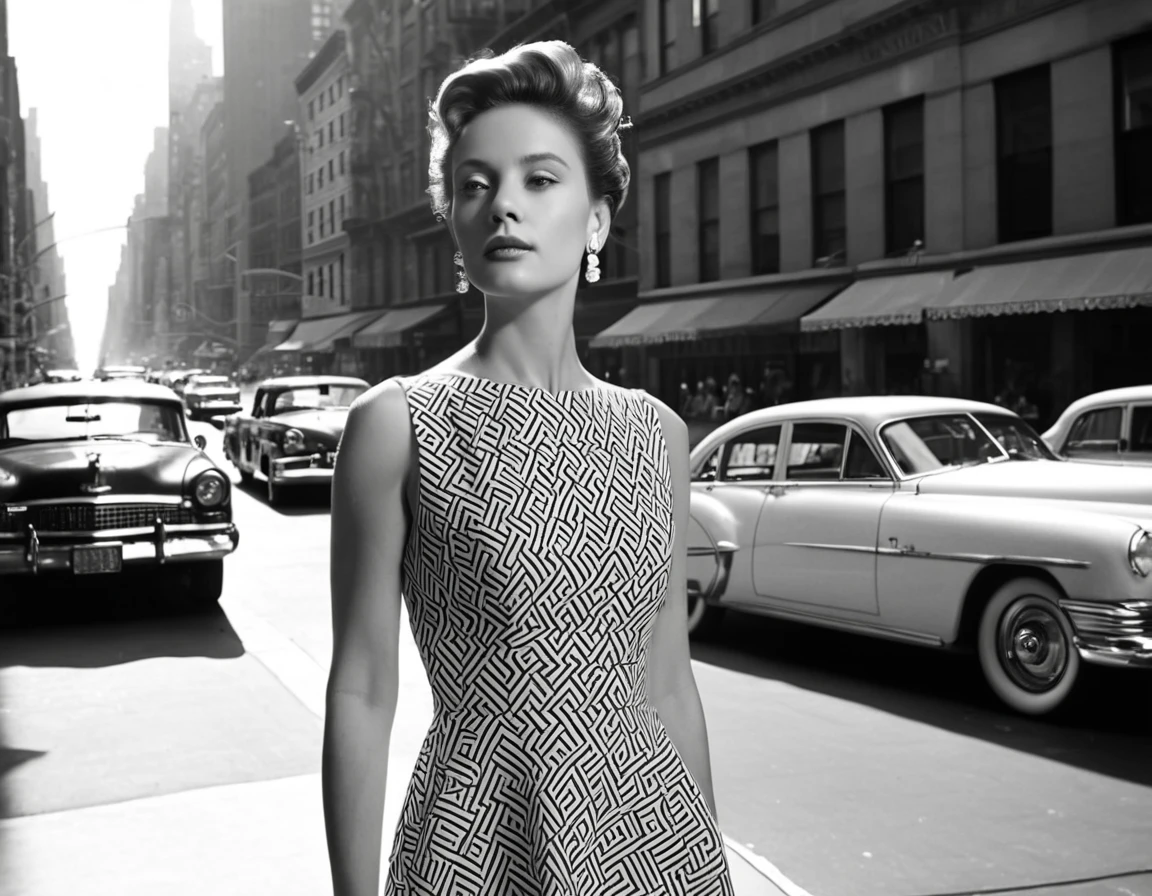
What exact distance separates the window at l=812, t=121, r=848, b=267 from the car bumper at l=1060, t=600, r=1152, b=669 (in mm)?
21413

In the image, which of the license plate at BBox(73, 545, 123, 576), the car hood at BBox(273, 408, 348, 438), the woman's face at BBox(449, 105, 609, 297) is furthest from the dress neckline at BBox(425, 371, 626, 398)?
the car hood at BBox(273, 408, 348, 438)

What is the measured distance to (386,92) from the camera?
206 feet

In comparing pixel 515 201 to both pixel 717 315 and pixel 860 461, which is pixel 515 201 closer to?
pixel 860 461

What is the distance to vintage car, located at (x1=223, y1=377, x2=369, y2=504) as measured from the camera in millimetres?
17406

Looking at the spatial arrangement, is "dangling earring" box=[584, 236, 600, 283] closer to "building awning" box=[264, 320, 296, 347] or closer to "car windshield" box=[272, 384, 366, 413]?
"car windshield" box=[272, 384, 366, 413]

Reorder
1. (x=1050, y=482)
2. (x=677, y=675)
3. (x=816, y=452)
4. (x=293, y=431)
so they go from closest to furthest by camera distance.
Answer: (x=677, y=675) < (x=1050, y=482) < (x=816, y=452) < (x=293, y=431)

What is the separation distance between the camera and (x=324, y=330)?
70750mm

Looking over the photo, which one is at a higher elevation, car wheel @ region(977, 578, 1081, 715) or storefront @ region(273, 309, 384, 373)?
storefront @ region(273, 309, 384, 373)

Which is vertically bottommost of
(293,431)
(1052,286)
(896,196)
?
(293,431)

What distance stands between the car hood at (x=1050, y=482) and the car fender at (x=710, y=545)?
145 centimetres

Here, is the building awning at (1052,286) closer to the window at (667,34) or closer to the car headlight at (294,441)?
the car headlight at (294,441)

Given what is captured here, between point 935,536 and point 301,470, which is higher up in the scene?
point 301,470

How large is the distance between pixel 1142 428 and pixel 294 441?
11.6 meters

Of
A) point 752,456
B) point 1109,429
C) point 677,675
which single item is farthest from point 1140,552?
point 677,675
